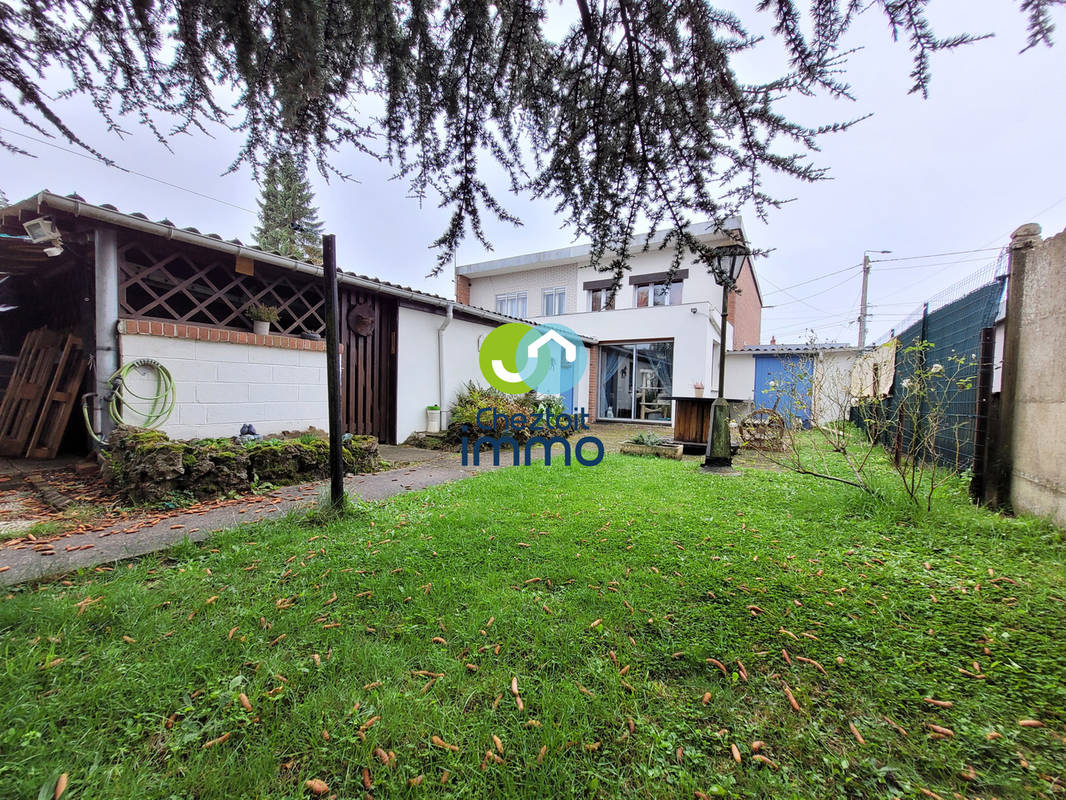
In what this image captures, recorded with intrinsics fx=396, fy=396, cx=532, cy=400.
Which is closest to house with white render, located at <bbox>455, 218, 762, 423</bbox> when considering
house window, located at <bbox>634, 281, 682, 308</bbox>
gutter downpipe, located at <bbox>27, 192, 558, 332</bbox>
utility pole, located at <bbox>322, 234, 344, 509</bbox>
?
house window, located at <bbox>634, 281, 682, 308</bbox>

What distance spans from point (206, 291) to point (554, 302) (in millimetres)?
12032

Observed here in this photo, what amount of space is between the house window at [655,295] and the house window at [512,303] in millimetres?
4860

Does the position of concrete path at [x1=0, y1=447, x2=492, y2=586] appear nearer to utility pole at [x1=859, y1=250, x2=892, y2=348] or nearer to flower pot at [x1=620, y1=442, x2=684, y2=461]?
flower pot at [x1=620, y1=442, x2=684, y2=461]

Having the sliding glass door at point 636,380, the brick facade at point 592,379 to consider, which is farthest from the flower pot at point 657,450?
the brick facade at point 592,379

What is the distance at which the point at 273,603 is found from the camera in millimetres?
2084

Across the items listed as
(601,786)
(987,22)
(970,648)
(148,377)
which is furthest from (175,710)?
(148,377)

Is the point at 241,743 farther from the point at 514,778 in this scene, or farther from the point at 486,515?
the point at 486,515

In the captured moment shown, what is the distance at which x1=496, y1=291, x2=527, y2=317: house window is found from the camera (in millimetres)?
16508

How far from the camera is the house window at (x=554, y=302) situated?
15469mm

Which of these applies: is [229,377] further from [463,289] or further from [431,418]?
[463,289]

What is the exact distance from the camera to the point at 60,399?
510 centimetres

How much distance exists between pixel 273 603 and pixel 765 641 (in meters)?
2.45

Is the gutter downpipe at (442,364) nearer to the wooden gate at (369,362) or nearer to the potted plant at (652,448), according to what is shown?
the wooden gate at (369,362)

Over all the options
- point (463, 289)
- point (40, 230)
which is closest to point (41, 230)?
point (40, 230)
